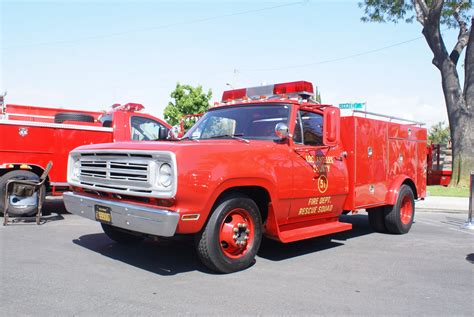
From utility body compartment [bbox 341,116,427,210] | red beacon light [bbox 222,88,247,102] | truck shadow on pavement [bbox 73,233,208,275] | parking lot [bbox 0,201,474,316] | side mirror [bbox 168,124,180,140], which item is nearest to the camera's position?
parking lot [bbox 0,201,474,316]

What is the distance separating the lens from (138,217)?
4574 millimetres

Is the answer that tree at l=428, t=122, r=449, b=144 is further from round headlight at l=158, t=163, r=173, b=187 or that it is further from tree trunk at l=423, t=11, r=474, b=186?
round headlight at l=158, t=163, r=173, b=187

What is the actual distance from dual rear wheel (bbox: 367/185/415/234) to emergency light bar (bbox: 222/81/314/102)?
9.08 feet

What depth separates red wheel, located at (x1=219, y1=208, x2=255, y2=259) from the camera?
5.01 metres

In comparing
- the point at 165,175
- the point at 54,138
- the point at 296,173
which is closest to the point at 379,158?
the point at 296,173

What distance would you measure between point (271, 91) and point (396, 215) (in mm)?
3208

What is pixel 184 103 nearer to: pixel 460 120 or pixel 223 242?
pixel 460 120

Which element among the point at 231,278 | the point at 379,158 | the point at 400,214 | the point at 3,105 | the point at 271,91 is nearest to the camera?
the point at 231,278

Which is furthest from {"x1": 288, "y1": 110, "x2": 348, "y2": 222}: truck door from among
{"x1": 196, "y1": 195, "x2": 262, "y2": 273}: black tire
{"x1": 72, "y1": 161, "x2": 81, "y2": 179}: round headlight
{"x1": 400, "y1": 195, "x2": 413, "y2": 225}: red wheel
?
{"x1": 72, "y1": 161, "x2": 81, "y2": 179}: round headlight

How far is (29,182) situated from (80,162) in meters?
2.71

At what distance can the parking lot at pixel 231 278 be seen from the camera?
3.98m

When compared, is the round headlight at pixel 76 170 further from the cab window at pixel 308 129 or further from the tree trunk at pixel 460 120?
the tree trunk at pixel 460 120

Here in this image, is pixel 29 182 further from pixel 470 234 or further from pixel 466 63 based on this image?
pixel 466 63

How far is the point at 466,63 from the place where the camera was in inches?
672
